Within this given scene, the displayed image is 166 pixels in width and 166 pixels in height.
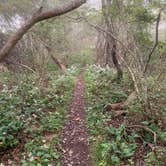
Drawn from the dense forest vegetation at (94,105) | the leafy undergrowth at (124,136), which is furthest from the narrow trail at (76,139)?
the leafy undergrowth at (124,136)

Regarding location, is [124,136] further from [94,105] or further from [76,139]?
[94,105]

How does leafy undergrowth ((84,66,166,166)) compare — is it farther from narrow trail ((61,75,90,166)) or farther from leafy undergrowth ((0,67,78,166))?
leafy undergrowth ((0,67,78,166))

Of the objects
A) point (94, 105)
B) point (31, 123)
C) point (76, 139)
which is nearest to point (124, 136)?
point (76, 139)

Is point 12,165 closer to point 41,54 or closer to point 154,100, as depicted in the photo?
point 154,100

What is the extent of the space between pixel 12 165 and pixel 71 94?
470 cm


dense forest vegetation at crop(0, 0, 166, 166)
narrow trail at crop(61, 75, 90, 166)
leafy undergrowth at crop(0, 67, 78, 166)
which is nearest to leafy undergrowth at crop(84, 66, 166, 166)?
dense forest vegetation at crop(0, 0, 166, 166)

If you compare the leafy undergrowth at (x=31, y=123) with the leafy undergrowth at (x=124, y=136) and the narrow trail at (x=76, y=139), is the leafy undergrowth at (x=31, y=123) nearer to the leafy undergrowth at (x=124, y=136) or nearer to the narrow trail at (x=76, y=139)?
the narrow trail at (x=76, y=139)

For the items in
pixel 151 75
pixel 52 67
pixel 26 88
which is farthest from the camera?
pixel 52 67

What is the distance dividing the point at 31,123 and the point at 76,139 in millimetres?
1270

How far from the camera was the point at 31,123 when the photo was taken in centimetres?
624

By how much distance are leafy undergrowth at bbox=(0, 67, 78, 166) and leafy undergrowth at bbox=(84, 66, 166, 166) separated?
0.83 m

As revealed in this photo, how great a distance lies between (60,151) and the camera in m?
5.19

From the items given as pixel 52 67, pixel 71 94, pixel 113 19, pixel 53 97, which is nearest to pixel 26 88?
pixel 53 97

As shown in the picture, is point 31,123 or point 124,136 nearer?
point 124,136
